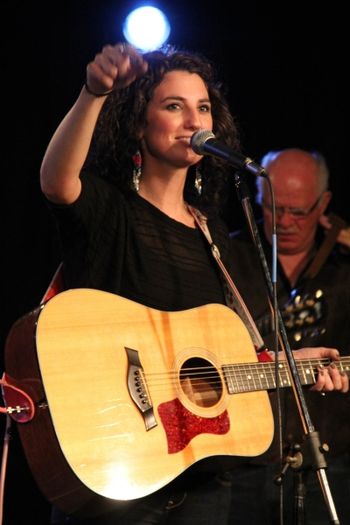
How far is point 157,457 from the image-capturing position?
2.47m

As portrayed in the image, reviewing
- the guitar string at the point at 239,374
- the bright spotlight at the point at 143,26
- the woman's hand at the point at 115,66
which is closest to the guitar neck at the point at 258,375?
the guitar string at the point at 239,374

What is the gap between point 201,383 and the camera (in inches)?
109

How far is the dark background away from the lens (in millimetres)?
4129

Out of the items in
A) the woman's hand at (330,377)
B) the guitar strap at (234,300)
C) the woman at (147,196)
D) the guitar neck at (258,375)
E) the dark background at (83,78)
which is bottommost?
the woman's hand at (330,377)

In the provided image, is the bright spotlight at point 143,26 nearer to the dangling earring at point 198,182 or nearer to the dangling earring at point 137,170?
the dangling earring at point 198,182

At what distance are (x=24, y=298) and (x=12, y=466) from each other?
87cm

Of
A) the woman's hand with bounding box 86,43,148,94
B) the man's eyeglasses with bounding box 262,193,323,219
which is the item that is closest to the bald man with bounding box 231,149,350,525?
the man's eyeglasses with bounding box 262,193,323,219

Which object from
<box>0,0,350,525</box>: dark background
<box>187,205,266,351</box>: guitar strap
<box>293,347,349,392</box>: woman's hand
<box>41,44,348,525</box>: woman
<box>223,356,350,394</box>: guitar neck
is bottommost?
<box>293,347,349,392</box>: woman's hand

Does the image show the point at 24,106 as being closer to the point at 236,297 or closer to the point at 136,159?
the point at 136,159

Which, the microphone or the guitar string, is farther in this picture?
the guitar string

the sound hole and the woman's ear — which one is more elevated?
the woman's ear

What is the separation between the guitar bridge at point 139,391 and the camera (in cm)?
247

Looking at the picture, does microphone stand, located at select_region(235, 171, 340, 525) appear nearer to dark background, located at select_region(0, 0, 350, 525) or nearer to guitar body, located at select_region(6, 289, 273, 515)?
guitar body, located at select_region(6, 289, 273, 515)

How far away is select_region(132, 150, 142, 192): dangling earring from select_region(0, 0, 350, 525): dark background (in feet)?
4.20
